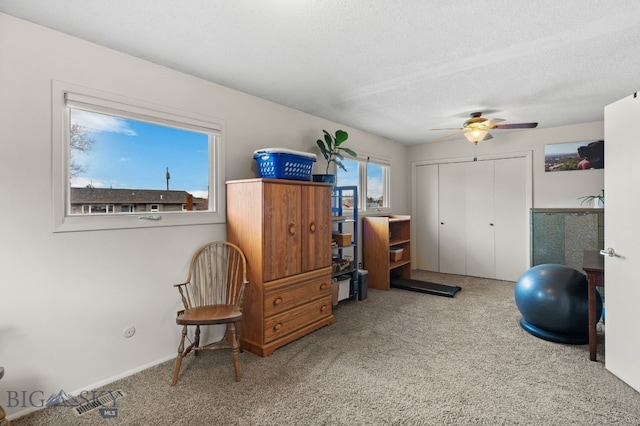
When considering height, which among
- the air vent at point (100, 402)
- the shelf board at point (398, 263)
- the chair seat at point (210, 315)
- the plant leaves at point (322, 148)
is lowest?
the air vent at point (100, 402)

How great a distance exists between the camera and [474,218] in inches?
217

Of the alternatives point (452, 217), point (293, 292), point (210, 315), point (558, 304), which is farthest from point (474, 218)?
point (210, 315)

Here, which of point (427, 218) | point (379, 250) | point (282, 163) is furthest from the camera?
point (427, 218)

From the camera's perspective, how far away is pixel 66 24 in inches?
78.9

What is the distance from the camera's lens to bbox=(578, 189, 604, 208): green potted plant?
14.3 ft

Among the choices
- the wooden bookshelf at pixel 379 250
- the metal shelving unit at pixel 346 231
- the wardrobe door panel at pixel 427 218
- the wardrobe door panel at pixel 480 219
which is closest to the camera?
the metal shelving unit at pixel 346 231

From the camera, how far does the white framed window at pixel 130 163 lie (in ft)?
7.07

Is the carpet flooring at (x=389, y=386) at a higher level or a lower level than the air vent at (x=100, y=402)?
higher

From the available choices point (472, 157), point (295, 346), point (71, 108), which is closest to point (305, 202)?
point (295, 346)

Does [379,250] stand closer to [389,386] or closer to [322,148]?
[322,148]

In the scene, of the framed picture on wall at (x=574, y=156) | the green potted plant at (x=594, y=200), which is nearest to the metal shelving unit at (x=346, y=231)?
the framed picture on wall at (x=574, y=156)

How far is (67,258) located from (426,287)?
4157 millimetres

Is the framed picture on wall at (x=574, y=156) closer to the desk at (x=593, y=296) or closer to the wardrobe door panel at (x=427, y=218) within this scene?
the wardrobe door panel at (x=427, y=218)

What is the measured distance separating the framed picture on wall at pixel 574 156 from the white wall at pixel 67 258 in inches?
191
